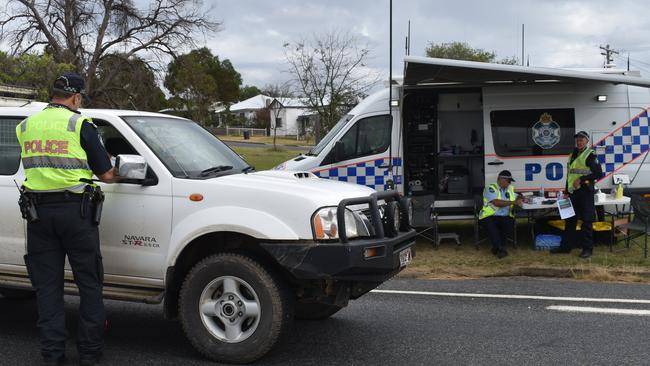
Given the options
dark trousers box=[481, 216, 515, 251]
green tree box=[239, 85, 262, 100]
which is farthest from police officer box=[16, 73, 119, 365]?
green tree box=[239, 85, 262, 100]

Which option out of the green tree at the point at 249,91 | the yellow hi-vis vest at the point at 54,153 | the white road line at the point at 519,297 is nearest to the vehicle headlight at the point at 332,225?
the yellow hi-vis vest at the point at 54,153

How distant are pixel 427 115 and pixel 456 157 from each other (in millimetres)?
856

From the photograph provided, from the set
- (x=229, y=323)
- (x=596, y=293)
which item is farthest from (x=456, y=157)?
(x=229, y=323)

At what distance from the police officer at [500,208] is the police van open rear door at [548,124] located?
42cm

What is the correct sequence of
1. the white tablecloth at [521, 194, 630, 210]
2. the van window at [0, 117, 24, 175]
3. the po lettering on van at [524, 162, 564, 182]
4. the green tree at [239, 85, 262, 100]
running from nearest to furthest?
1. the van window at [0, 117, 24, 175]
2. the white tablecloth at [521, 194, 630, 210]
3. the po lettering on van at [524, 162, 564, 182]
4. the green tree at [239, 85, 262, 100]

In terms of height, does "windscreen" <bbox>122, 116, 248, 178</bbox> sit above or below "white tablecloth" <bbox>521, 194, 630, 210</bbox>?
above

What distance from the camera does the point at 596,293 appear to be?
668 centimetres

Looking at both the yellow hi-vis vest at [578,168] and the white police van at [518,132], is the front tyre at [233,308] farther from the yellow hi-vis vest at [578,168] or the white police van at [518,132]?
the yellow hi-vis vest at [578,168]

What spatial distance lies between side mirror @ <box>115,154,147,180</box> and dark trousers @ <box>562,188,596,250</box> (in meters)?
6.47

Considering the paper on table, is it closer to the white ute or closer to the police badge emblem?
the police badge emblem

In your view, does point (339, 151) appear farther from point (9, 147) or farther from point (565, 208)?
point (9, 147)

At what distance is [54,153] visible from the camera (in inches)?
160

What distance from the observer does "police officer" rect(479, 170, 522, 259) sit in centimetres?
907

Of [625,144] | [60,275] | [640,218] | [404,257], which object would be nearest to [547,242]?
[640,218]
